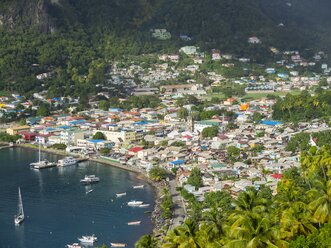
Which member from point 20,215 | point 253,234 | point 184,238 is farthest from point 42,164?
point 253,234

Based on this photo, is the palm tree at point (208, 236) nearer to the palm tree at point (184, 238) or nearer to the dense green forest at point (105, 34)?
the palm tree at point (184, 238)

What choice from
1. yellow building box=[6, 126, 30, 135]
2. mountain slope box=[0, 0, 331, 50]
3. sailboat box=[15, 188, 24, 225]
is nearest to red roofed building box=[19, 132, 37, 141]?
yellow building box=[6, 126, 30, 135]

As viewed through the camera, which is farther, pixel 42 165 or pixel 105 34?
pixel 105 34

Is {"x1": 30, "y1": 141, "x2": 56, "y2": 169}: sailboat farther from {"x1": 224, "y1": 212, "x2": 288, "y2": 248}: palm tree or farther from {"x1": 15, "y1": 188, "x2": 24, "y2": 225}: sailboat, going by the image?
{"x1": 224, "y1": 212, "x2": 288, "y2": 248}: palm tree

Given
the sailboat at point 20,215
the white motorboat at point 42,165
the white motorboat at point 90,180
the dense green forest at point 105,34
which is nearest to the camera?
the sailboat at point 20,215

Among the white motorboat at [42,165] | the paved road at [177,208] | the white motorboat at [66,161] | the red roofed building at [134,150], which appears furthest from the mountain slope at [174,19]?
the paved road at [177,208]

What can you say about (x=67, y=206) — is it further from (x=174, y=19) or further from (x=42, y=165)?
(x=174, y=19)
